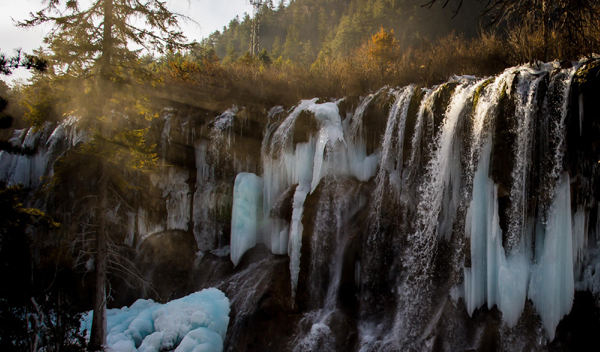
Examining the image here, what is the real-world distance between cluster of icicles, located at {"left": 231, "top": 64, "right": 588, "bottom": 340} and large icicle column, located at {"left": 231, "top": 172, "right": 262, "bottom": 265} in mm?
645

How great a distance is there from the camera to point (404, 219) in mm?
Result: 8898

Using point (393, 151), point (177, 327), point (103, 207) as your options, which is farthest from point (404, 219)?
point (103, 207)

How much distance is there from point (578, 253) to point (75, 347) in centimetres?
900

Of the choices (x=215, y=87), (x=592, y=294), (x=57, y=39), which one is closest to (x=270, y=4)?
(x=215, y=87)

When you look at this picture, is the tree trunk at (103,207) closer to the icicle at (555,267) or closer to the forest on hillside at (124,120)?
the forest on hillside at (124,120)

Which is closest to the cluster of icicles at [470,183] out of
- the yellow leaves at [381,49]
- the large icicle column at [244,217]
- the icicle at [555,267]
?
the icicle at [555,267]

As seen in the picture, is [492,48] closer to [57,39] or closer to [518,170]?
[518,170]

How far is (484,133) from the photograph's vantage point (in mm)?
7402

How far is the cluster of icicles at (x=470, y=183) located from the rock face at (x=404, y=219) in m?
0.03

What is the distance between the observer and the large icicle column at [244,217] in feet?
39.4

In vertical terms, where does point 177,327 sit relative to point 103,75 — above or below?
below

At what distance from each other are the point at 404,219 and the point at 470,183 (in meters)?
1.86

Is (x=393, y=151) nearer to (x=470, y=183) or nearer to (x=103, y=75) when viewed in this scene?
(x=470, y=183)

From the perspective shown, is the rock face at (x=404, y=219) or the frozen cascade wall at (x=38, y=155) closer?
the rock face at (x=404, y=219)
